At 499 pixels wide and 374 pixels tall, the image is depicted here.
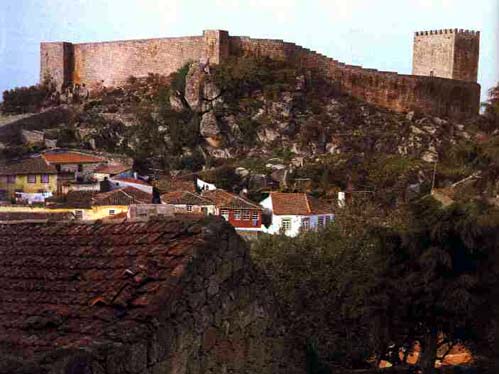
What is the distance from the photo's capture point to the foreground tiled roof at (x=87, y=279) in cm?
352

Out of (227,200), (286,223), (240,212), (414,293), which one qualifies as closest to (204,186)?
(227,200)

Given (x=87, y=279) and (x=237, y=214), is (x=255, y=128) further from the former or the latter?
(x=87, y=279)

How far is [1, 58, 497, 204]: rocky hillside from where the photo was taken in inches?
1478

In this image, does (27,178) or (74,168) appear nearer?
(27,178)

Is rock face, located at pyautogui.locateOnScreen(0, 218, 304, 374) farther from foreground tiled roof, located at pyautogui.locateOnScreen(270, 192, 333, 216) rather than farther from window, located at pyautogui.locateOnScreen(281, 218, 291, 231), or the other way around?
foreground tiled roof, located at pyautogui.locateOnScreen(270, 192, 333, 216)

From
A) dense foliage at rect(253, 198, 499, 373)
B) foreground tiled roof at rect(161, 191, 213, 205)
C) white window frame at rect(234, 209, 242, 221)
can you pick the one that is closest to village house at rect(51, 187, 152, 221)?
foreground tiled roof at rect(161, 191, 213, 205)

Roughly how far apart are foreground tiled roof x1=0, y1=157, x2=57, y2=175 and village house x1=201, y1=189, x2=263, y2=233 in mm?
Answer: 8748

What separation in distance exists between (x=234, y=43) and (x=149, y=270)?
40027mm

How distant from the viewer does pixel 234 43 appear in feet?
141

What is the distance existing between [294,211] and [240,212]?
1.94 meters

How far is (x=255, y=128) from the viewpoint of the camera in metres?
39.7

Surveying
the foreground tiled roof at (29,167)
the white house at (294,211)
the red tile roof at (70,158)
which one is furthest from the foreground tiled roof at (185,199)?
the red tile roof at (70,158)

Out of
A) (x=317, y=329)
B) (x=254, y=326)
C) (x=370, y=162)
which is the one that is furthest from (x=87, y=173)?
(x=254, y=326)

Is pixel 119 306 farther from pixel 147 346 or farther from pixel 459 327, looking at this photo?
pixel 459 327
